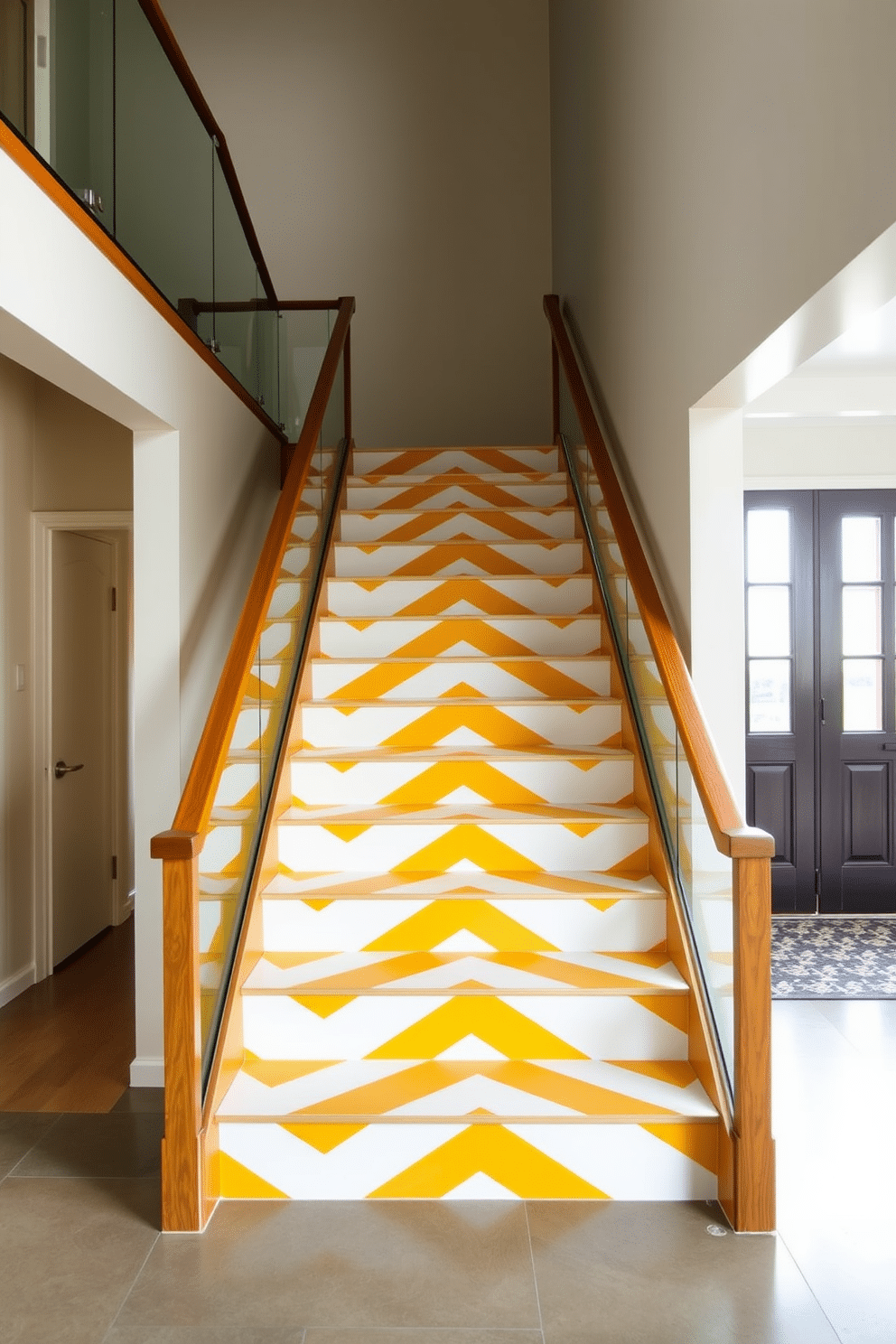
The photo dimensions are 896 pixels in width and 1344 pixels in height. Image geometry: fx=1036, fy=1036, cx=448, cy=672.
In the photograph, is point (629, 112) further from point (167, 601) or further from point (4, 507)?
point (4, 507)

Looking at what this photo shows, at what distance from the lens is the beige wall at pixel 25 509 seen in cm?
418

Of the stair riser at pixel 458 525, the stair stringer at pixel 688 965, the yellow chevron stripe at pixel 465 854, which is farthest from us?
the stair riser at pixel 458 525

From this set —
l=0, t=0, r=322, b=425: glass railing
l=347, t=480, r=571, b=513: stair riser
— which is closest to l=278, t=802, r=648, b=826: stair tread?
l=0, t=0, r=322, b=425: glass railing

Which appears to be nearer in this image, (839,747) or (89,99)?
(89,99)

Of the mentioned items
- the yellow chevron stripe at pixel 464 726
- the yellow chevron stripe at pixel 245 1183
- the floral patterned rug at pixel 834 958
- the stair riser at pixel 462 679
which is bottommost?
the floral patterned rug at pixel 834 958

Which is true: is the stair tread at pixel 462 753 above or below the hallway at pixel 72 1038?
above

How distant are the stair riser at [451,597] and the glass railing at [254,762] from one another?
0.17 meters

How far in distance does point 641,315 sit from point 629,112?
A: 33.3 inches

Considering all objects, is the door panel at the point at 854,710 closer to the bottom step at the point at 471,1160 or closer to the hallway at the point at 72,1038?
the bottom step at the point at 471,1160

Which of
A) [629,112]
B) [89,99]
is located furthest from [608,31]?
[89,99]

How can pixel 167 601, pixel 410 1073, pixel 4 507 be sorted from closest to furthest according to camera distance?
pixel 410 1073
pixel 167 601
pixel 4 507

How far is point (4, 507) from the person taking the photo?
13.6 feet

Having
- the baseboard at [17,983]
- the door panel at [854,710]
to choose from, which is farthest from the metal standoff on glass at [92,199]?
the door panel at [854,710]

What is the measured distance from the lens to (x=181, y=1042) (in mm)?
2426
